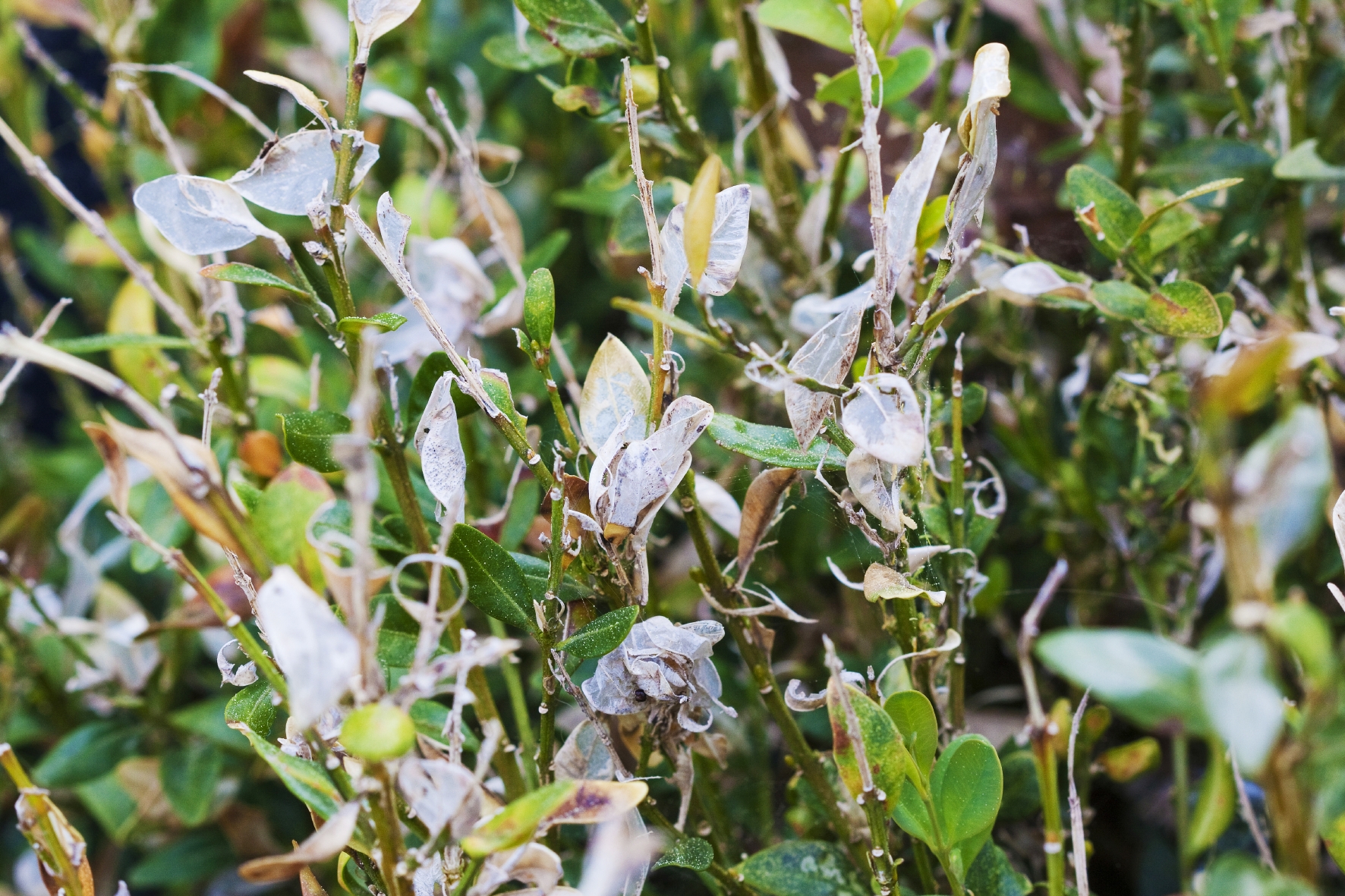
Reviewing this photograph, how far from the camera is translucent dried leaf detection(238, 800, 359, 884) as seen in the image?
0.89 feet

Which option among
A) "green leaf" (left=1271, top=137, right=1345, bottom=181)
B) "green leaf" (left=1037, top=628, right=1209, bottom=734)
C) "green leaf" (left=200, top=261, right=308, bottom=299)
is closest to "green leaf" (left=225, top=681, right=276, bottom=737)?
"green leaf" (left=200, top=261, right=308, bottom=299)

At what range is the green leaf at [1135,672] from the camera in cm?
22

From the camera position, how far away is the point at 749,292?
56cm

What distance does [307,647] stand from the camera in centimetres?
26

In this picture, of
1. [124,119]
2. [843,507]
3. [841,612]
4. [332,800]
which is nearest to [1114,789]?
[841,612]

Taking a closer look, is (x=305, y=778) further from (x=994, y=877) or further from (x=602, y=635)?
(x=994, y=877)

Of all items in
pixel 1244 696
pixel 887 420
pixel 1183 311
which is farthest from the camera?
pixel 1183 311

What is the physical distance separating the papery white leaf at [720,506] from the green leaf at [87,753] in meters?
0.41

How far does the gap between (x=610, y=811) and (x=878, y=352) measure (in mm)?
167

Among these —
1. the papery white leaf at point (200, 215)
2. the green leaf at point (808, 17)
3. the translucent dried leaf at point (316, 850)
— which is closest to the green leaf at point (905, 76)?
the green leaf at point (808, 17)

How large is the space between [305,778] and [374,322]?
5.6 inches

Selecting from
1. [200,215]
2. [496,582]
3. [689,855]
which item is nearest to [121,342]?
[200,215]

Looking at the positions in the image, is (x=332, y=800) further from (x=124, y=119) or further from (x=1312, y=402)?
(x=124, y=119)

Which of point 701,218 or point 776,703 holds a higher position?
point 701,218
